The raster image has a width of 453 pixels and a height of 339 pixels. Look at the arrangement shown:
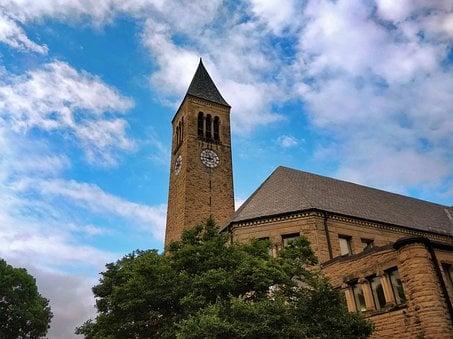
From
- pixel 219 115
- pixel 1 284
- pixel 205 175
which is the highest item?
pixel 219 115

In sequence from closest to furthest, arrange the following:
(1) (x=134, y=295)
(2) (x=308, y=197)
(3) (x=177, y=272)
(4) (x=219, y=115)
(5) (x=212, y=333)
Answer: (5) (x=212, y=333), (1) (x=134, y=295), (3) (x=177, y=272), (2) (x=308, y=197), (4) (x=219, y=115)

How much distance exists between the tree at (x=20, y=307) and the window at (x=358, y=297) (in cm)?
3163

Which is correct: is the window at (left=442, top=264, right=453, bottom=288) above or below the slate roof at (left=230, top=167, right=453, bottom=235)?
below

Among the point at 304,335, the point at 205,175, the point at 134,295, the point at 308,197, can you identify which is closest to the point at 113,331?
the point at 134,295

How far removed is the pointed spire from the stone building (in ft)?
0.52

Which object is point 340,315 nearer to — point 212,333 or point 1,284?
point 212,333

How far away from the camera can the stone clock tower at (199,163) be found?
3434 cm

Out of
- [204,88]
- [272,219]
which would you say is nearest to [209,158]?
[204,88]

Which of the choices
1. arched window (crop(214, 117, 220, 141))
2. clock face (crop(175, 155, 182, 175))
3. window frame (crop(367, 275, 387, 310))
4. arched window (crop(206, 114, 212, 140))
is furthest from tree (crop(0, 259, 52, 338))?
window frame (crop(367, 275, 387, 310))

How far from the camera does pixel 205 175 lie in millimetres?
36344

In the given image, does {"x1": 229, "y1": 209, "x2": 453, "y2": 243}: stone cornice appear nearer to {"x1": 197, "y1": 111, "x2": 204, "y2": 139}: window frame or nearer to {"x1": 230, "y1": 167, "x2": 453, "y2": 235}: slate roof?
{"x1": 230, "y1": 167, "x2": 453, "y2": 235}: slate roof

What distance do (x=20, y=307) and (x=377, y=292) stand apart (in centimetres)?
3369

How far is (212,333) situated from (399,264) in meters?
9.11

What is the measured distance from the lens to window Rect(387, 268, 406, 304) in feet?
54.0
